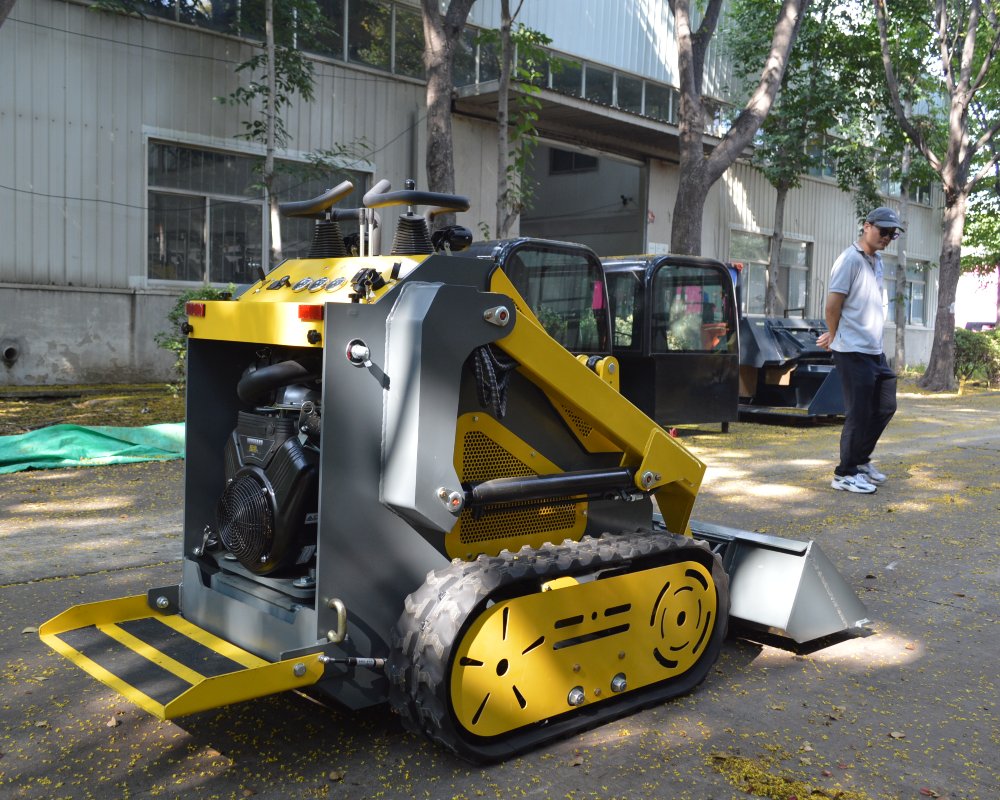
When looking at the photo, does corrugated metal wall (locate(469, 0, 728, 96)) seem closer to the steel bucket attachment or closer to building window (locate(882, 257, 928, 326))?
building window (locate(882, 257, 928, 326))

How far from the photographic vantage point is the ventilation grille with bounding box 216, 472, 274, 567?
10.5 ft

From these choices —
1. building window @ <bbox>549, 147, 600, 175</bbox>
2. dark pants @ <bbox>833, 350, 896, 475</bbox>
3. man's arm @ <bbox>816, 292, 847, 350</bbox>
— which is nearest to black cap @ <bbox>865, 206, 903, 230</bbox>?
man's arm @ <bbox>816, 292, 847, 350</bbox>

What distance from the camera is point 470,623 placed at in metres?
2.88

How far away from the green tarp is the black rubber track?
5.78 meters

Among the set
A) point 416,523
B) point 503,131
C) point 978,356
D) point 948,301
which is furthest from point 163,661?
point 978,356

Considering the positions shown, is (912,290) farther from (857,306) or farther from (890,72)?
(857,306)

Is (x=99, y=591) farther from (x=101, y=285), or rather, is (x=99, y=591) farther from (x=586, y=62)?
(x=586, y=62)

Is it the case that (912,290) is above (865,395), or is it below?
above

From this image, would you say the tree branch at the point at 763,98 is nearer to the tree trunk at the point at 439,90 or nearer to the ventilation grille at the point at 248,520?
the tree trunk at the point at 439,90

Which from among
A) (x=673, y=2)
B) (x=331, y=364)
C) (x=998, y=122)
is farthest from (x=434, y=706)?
(x=998, y=122)

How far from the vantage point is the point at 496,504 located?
324 centimetres

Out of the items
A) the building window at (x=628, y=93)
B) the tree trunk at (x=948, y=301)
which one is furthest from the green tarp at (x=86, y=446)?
the tree trunk at (x=948, y=301)

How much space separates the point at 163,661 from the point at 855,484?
6.05 metres

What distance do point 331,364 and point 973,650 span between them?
121 inches
